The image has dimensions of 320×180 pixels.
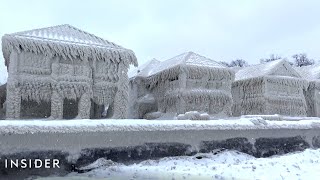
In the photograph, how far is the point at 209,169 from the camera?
8859 millimetres

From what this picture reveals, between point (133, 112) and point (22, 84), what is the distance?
11.1 metres

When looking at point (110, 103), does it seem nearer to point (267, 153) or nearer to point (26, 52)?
point (26, 52)

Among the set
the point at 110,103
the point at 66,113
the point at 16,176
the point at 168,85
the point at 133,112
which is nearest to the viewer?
the point at 16,176

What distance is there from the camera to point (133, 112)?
26594 mm

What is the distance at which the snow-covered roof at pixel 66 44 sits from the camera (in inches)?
661

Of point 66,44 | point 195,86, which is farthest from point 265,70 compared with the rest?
point 66,44

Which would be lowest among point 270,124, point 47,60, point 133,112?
point 133,112

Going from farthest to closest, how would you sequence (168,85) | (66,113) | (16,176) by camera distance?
(168,85) < (66,113) < (16,176)

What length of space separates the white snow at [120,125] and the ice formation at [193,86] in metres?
10.1

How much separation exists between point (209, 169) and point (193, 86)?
14.3 m

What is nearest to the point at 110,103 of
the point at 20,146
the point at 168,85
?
the point at 168,85

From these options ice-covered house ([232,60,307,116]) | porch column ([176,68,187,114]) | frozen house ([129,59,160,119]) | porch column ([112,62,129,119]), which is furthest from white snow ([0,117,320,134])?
ice-covered house ([232,60,307,116])

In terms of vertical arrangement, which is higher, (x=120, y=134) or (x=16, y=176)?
(x=120, y=134)

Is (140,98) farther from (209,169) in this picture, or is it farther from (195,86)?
(209,169)
